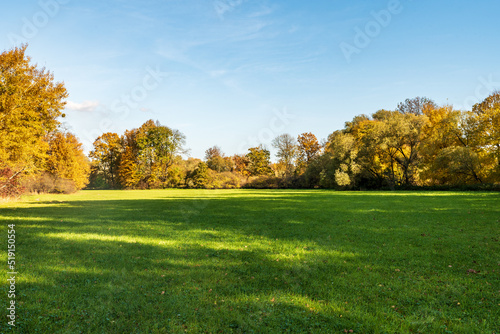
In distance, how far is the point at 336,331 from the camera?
350cm

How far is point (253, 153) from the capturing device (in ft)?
242

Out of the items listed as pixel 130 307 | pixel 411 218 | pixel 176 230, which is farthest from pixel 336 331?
pixel 411 218

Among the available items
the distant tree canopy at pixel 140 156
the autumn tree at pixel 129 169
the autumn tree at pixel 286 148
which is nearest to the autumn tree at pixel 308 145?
the autumn tree at pixel 286 148

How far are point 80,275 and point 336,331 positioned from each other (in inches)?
200

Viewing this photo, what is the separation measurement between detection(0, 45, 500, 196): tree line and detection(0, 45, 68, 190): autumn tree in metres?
0.06

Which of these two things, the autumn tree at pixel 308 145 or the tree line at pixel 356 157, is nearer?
the tree line at pixel 356 157

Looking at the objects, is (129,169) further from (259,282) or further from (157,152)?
(259,282)

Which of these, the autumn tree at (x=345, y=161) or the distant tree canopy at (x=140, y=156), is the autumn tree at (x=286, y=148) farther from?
the distant tree canopy at (x=140, y=156)

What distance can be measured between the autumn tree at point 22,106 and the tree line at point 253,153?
0.06m

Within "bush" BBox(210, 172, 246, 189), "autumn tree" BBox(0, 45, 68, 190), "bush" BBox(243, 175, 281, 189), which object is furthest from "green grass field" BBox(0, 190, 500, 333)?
"bush" BBox(210, 172, 246, 189)

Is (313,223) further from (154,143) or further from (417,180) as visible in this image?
(154,143)

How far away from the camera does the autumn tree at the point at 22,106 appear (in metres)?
16.3

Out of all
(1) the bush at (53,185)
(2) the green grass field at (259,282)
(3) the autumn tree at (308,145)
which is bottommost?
(2) the green grass field at (259,282)

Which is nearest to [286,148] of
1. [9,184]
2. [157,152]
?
[157,152]
